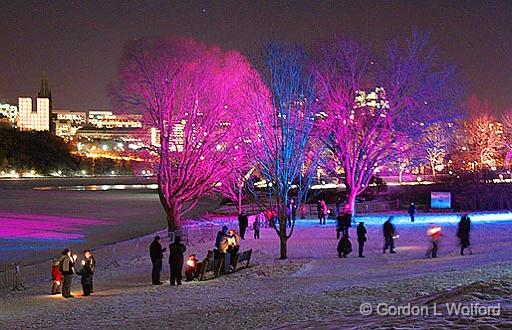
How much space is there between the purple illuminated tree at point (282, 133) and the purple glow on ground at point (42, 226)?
924cm

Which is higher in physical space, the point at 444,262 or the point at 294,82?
the point at 294,82

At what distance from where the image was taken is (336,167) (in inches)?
1772

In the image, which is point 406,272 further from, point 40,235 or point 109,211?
point 109,211

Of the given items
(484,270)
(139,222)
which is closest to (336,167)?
(139,222)

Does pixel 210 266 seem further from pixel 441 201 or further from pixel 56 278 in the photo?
pixel 441 201

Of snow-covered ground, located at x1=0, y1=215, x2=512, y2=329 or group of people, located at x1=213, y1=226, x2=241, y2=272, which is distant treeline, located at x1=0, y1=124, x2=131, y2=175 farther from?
group of people, located at x1=213, y1=226, x2=241, y2=272

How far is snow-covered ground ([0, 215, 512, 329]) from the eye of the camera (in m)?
10.1

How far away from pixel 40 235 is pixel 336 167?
21.2m

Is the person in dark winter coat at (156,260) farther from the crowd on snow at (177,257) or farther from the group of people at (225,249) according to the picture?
the group of people at (225,249)

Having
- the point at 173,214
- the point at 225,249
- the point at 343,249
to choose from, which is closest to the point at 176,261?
the point at 225,249

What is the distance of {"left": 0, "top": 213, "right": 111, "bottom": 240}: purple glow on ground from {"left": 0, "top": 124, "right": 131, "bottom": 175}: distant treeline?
74799 millimetres

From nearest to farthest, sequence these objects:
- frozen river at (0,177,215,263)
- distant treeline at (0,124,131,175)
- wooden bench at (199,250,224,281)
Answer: wooden bench at (199,250,224,281) < frozen river at (0,177,215,263) < distant treeline at (0,124,131,175)

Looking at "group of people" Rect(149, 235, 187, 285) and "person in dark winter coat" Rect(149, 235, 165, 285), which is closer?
"group of people" Rect(149, 235, 187, 285)

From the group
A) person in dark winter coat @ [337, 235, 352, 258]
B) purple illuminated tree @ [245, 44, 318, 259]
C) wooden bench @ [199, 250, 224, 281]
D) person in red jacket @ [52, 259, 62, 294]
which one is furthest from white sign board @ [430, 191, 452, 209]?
person in red jacket @ [52, 259, 62, 294]
